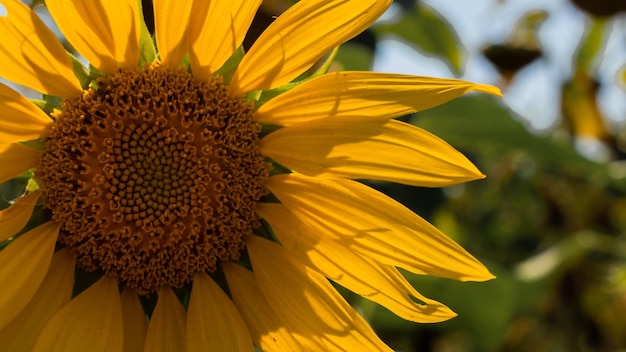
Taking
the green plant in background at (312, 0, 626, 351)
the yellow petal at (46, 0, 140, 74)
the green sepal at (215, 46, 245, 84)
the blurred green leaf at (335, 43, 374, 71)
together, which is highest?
the yellow petal at (46, 0, 140, 74)

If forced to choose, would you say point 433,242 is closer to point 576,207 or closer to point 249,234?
point 249,234

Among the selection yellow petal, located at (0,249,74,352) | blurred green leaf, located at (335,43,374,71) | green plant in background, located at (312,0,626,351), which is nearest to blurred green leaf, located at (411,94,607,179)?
green plant in background, located at (312,0,626,351)

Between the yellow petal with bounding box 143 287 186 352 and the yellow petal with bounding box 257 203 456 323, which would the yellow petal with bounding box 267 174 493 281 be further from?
the yellow petal with bounding box 143 287 186 352

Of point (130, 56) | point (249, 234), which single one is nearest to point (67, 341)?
point (249, 234)

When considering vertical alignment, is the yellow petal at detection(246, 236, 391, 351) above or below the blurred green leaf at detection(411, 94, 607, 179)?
below

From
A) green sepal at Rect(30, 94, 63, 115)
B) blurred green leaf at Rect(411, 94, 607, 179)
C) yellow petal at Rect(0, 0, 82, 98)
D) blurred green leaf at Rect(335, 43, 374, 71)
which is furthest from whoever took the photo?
blurred green leaf at Rect(411, 94, 607, 179)

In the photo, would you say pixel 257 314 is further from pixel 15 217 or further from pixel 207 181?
pixel 15 217
